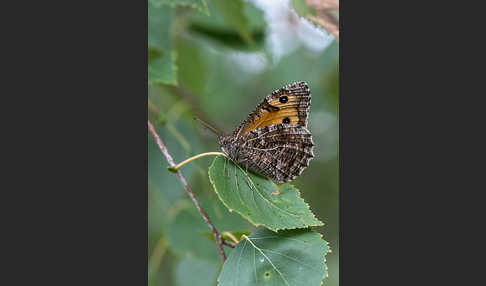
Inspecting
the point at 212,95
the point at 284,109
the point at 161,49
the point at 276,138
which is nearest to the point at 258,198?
the point at 276,138

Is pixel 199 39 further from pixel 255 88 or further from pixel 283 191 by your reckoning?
pixel 283 191

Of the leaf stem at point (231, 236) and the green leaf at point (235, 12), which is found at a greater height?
the green leaf at point (235, 12)

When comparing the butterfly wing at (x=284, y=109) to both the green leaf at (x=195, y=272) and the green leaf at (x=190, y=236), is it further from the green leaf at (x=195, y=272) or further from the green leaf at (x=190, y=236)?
the green leaf at (x=195, y=272)

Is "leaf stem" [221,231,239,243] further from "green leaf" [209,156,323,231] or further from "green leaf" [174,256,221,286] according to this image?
"green leaf" [174,256,221,286]

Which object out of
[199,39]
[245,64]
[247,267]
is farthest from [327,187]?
[247,267]

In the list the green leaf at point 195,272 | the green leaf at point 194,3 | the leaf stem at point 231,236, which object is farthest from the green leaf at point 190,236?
the green leaf at point 194,3

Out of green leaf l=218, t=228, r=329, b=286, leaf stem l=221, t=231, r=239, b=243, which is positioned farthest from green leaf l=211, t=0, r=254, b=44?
green leaf l=218, t=228, r=329, b=286
